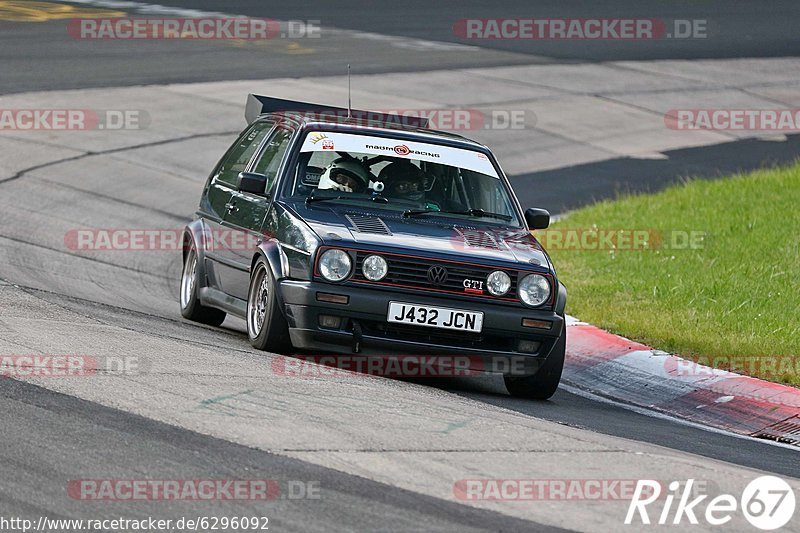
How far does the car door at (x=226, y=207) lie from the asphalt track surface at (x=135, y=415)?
0.43m

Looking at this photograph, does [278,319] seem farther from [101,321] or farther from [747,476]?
[747,476]

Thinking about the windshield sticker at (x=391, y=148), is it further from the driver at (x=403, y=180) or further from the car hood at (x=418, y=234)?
the car hood at (x=418, y=234)

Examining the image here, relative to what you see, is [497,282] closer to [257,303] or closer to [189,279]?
[257,303]

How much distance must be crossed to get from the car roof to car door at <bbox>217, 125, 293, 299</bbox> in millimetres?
153

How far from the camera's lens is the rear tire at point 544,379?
8.59 metres

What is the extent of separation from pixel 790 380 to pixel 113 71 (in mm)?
15298

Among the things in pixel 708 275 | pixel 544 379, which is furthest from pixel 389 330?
pixel 708 275

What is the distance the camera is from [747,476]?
6418 millimetres

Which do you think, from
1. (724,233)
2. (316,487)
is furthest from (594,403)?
(724,233)

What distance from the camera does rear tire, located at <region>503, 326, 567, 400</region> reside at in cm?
859

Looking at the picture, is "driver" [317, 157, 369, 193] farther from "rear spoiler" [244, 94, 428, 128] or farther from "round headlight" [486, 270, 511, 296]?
"round headlight" [486, 270, 511, 296]

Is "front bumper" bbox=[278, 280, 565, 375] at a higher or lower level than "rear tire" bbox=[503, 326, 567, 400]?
higher

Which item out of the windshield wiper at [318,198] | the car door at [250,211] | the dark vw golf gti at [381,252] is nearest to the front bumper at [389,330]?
the dark vw golf gti at [381,252]

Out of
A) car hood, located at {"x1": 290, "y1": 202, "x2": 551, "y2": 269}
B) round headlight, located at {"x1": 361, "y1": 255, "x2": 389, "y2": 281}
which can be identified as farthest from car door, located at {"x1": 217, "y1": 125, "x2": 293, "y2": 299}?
round headlight, located at {"x1": 361, "y1": 255, "x2": 389, "y2": 281}
